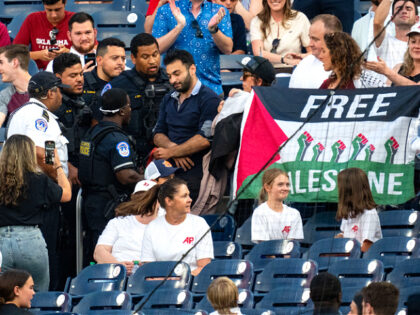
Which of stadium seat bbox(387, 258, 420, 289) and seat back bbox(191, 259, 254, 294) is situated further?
seat back bbox(191, 259, 254, 294)

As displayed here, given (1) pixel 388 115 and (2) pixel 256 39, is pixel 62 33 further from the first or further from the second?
(1) pixel 388 115

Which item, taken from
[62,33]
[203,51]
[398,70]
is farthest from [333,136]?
[62,33]

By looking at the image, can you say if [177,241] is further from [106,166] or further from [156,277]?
[106,166]

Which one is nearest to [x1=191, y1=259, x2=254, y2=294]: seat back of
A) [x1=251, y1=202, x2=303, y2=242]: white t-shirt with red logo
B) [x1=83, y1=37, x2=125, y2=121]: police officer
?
[x1=251, y1=202, x2=303, y2=242]: white t-shirt with red logo

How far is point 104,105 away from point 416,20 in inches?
118

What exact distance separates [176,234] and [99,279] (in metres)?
0.65

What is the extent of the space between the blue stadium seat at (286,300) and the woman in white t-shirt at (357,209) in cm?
98

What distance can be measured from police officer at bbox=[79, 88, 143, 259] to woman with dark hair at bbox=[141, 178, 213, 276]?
0.67 m

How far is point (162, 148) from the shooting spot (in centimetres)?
911

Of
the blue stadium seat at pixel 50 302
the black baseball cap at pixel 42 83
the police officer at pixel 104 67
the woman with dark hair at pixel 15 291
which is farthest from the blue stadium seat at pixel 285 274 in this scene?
the police officer at pixel 104 67

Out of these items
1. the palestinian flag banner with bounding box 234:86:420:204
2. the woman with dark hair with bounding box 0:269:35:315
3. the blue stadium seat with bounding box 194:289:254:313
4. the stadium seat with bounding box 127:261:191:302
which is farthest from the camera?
the palestinian flag banner with bounding box 234:86:420:204

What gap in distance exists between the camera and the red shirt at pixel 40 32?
37.3 feet

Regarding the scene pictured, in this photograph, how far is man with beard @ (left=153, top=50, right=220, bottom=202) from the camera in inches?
356

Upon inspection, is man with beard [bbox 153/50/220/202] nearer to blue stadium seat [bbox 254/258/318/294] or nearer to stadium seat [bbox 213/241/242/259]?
stadium seat [bbox 213/241/242/259]
